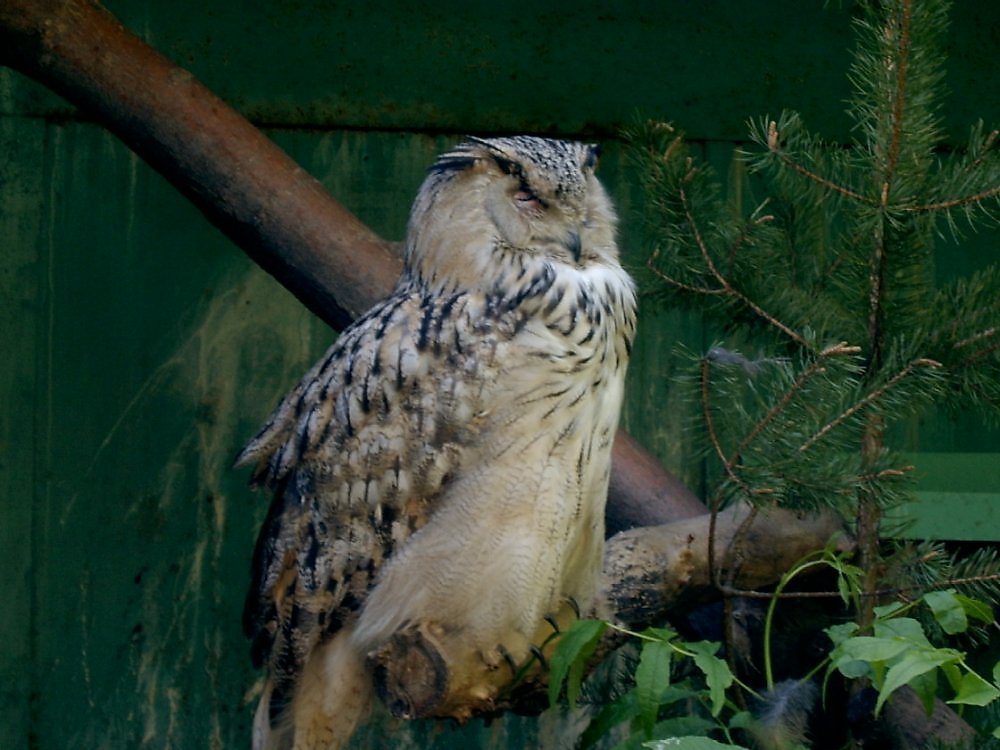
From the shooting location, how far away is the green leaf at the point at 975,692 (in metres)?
1.70

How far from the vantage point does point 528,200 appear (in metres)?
2.27

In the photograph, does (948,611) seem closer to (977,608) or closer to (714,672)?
(977,608)

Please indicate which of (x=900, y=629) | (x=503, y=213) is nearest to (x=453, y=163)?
(x=503, y=213)

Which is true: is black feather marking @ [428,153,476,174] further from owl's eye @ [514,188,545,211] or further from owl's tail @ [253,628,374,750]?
owl's tail @ [253,628,374,750]

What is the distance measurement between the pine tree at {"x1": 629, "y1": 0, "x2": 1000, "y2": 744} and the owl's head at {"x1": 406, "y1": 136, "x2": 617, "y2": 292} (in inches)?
7.4

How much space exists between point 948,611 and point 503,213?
0.98m

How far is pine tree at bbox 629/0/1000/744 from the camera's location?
78.0 inches

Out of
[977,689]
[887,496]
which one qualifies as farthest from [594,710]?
[977,689]

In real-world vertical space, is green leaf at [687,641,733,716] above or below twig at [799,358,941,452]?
below

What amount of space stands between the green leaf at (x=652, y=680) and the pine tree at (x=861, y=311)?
0.34 metres

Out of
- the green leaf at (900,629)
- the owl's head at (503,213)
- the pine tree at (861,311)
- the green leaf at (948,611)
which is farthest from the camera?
the owl's head at (503,213)

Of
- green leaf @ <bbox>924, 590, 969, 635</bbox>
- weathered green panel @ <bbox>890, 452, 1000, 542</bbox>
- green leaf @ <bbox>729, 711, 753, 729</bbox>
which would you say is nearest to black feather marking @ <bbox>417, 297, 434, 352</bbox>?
green leaf @ <bbox>729, 711, 753, 729</bbox>

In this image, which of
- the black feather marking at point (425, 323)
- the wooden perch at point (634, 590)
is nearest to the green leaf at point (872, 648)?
the wooden perch at point (634, 590)

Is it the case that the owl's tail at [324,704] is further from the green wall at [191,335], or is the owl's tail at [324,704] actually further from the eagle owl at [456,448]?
the green wall at [191,335]
